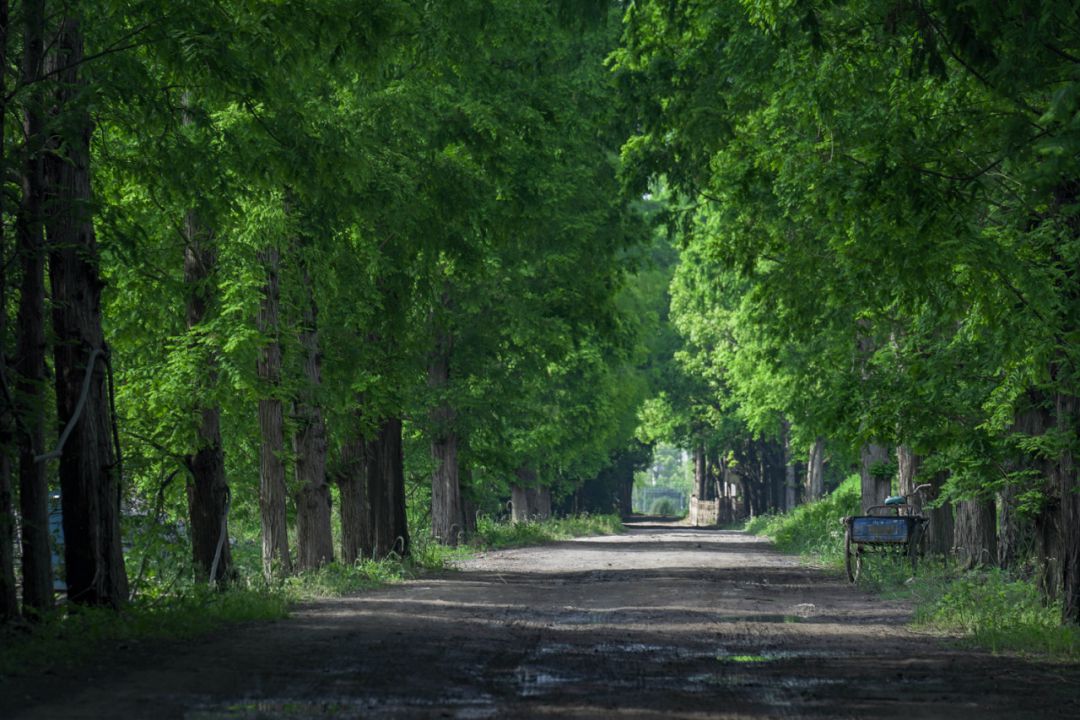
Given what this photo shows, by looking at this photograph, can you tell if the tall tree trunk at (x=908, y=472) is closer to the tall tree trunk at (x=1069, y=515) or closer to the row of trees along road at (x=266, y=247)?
the row of trees along road at (x=266, y=247)

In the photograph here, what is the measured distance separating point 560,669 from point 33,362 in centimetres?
575

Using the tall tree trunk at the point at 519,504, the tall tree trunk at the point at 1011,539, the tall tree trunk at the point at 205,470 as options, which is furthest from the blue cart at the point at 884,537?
the tall tree trunk at the point at 519,504

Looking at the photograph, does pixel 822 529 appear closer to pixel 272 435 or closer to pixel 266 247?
pixel 272 435

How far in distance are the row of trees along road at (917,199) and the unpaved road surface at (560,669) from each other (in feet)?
7.73

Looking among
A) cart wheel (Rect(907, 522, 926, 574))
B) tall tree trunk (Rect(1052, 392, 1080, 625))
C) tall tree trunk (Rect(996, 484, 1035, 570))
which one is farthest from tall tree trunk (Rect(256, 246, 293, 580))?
tall tree trunk (Rect(996, 484, 1035, 570))

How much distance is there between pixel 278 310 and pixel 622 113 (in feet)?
20.2

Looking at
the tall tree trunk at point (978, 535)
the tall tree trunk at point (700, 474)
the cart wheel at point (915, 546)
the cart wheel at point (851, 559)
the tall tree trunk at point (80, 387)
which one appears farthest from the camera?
the tall tree trunk at point (700, 474)

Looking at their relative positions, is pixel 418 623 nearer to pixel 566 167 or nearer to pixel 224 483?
pixel 224 483

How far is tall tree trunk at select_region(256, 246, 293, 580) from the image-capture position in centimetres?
2034

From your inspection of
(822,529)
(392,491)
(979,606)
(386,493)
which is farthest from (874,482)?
(979,606)

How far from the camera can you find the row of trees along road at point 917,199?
37.8 ft

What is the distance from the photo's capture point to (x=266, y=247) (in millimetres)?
19953

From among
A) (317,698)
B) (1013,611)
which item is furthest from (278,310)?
(317,698)

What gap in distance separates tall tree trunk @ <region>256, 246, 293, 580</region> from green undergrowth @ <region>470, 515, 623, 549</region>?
61.5 ft
